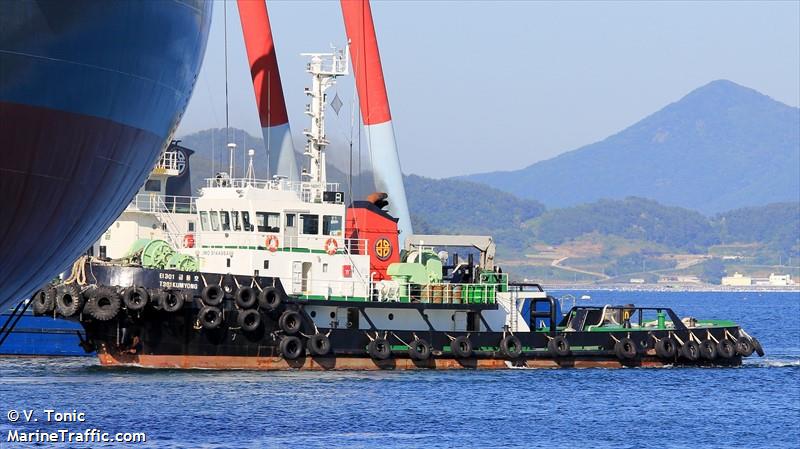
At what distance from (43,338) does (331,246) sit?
9.49 m

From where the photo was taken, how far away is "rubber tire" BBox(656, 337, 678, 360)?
145ft

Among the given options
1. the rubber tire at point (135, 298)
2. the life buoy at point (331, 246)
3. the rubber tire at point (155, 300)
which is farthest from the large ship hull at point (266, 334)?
the life buoy at point (331, 246)

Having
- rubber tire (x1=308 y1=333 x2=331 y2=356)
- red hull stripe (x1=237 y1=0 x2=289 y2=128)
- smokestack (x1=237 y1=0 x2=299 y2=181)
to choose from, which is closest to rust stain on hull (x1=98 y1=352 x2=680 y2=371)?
rubber tire (x1=308 y1=333 x2=331 y2=356)

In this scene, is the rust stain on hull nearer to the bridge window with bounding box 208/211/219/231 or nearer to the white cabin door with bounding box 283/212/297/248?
the white cabin door with bounding box 283/212/297/248

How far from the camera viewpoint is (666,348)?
1751 inches

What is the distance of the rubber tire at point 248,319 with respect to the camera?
36656 millimetres

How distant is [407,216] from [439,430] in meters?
21.0

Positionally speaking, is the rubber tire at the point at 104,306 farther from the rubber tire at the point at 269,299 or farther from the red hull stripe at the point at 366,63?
the red hull stripe at the point at 366,63

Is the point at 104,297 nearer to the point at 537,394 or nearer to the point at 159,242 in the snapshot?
the point at 159,242

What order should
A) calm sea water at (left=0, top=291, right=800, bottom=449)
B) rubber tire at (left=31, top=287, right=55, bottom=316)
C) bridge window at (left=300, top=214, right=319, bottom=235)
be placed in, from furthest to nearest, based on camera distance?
1. bridge window at (left=300, top=214, right=319, bottom=235)
2. rubber tire at (left=31, top=287, right=55, bottom=316)
3. calm sea water at (left=0, top=291, right=800, bottom=449)

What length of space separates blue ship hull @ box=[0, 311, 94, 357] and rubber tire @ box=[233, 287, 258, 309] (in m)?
7.03

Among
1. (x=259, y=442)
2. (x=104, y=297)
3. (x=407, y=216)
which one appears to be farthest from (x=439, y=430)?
(x=407, y=216)

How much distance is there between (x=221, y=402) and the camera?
3048 cm

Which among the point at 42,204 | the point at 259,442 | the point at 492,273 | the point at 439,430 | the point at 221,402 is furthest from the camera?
the point at 492,273
